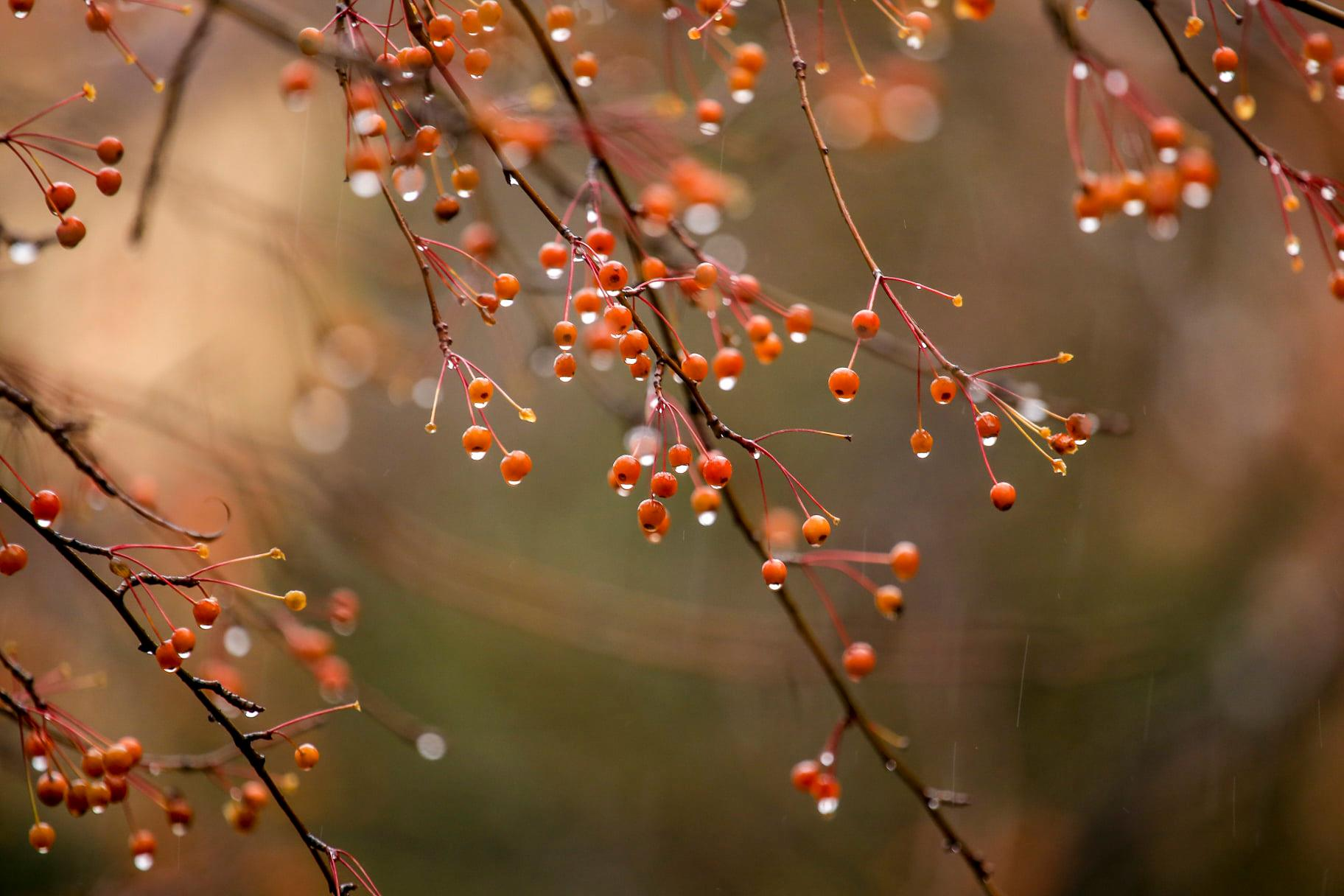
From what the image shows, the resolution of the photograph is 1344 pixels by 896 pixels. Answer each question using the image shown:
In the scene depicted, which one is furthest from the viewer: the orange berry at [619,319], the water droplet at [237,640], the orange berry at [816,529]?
the water droplet at [237,640]

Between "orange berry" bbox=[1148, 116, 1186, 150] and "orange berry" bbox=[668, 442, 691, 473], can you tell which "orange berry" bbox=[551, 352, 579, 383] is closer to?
"orange berry" bbox=[668, 442, 691, 473]

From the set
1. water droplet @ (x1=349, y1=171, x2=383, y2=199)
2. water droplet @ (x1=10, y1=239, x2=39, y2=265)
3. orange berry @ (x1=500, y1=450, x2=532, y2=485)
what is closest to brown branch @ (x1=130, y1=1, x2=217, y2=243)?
water droplet @ (x1=10, y1=239, x2=39, y2=265)

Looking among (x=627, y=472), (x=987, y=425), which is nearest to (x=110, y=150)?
(x=627, y=472)

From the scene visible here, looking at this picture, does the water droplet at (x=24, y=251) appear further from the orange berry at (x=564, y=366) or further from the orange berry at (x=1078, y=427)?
the orange berry at (x=1078, y=427)

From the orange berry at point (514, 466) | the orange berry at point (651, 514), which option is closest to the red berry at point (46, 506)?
the orange berry at point (514, 466)

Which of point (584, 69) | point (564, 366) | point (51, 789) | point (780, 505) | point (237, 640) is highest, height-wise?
point (584, 69)

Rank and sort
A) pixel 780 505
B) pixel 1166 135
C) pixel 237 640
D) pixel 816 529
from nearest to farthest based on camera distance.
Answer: pixel 816 529 → pixel 1166 135 → pixel 237 640 → pixel 780 505

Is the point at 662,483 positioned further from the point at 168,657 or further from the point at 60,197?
the point at 60,197

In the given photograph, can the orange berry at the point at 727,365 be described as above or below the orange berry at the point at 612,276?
below
